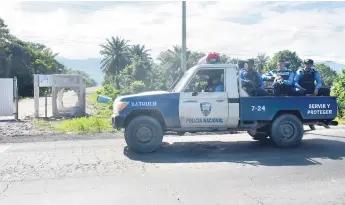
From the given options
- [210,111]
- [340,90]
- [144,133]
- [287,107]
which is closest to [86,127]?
[144,133]

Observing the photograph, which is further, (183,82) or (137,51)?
(137,51)

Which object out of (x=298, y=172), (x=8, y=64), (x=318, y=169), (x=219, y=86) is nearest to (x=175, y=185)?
(x=298, y=172)

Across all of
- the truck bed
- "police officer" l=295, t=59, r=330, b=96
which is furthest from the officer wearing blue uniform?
"police officer" l=295, t=59, r=330, b=96

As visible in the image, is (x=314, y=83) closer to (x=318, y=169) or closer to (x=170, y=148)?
(x=318, y=169)

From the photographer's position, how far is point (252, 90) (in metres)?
9.47

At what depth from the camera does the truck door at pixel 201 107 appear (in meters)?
8.98

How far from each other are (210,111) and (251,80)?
1489 mm

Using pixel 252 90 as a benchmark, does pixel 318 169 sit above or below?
below

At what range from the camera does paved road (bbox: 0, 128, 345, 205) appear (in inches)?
225

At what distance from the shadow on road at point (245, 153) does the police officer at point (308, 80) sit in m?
1.40

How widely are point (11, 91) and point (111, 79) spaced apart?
61.8 metres

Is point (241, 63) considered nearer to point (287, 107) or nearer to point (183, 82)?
point (287, 107)

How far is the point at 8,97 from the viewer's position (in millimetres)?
16969

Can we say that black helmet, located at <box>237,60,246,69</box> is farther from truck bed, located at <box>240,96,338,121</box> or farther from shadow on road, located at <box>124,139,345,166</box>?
shadow on road, located at <box>124,139,345,166</box>
